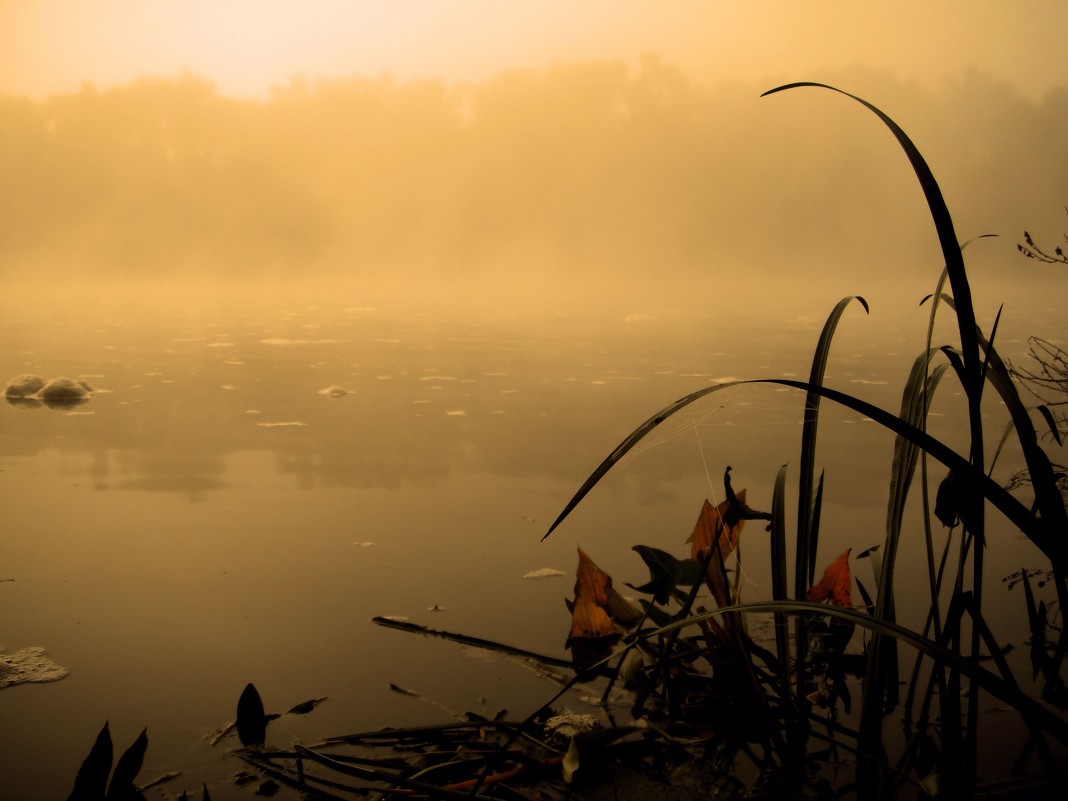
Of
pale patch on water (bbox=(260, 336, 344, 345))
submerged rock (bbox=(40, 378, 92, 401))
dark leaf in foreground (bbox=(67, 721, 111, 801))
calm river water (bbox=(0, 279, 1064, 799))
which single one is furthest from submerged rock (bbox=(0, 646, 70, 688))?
pale patch on water (bbox=(260, 336, 344, 345))

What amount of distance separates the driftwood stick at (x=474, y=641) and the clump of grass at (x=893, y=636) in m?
0.12

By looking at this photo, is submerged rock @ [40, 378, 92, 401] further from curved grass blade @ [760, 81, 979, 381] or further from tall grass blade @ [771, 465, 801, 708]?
curved grass blade @ [760, 81, 979, 381]

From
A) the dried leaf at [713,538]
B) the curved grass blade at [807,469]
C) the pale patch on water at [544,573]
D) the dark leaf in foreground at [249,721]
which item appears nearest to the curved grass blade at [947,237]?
the curved grass blade at [807,469]

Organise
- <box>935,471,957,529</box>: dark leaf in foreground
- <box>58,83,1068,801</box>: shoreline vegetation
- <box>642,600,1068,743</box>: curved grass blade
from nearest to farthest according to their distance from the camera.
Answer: <box>642,600,1068,743</box>: curved grass blade
<box>58,83,1068,801</box>: shoreline vegetation
<box>935,471,957,529</box>: dark leaf in foreground

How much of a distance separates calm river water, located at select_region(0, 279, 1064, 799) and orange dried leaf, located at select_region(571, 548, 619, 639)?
0.15ft

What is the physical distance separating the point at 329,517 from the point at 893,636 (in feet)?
4.03

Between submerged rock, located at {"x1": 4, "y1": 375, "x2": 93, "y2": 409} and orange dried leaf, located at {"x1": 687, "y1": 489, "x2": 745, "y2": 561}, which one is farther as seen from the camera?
submerged rock, located at {"x1": 4, "y1": 375, "x2": 93, "y2": 409}

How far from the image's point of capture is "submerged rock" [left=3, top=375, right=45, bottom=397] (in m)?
2.84

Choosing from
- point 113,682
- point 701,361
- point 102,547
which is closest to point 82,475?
point 102,547

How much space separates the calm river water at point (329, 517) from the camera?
3.07 feet

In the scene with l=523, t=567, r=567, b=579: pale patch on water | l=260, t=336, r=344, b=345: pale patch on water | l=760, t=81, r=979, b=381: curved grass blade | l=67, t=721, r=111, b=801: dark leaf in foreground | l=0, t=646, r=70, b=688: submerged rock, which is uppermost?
l=760, t=81, r=979, b=381: curved grass blade

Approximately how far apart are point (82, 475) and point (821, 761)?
1.67 meters

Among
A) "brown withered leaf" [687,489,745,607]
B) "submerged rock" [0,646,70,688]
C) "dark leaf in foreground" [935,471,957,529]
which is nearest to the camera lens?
"dark leaf in foreground" [935,471,957,529]

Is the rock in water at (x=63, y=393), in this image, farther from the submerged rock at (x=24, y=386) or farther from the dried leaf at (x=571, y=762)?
the dried leaf at (x=571, y=762)
